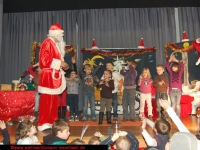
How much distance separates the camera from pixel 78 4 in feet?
21.2

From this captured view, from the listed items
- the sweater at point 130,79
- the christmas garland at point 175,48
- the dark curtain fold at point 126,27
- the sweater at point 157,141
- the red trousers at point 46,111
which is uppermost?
the dark curtain fold at point 126,27

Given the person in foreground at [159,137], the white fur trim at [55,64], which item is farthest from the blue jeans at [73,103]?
the person in foreground at [159,137]

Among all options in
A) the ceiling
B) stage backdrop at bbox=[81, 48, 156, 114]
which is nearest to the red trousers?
stage backdrop at bbox=[81, 48, 156, 114]

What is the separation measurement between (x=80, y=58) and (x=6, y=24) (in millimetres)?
2424

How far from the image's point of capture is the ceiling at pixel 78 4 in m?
6.23

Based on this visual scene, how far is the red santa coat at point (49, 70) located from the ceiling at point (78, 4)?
10.2 ft

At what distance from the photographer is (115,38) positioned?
6844mm

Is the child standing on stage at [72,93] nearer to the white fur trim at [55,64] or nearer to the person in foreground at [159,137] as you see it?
the white fur trim at [55,64]

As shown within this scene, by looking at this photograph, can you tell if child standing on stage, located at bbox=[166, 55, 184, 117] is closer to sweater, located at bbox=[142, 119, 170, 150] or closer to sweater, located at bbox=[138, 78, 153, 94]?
sweater, located at bbox=[138, 78, 153, 94]

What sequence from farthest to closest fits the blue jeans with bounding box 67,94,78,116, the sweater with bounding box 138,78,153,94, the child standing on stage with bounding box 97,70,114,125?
the blue jeans with bounding box 67,94,78,116 < the sweater with bounding box 138,78,153,94 < the child standing on stage with bounding box 97,70,114,125

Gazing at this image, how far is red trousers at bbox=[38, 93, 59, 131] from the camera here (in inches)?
133

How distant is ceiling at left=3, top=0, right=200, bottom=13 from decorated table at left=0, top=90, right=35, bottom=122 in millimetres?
2788

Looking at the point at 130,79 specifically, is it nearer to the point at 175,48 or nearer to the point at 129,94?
the point at 129,94

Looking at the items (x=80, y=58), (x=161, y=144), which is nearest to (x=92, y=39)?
(x=80, y=58)
